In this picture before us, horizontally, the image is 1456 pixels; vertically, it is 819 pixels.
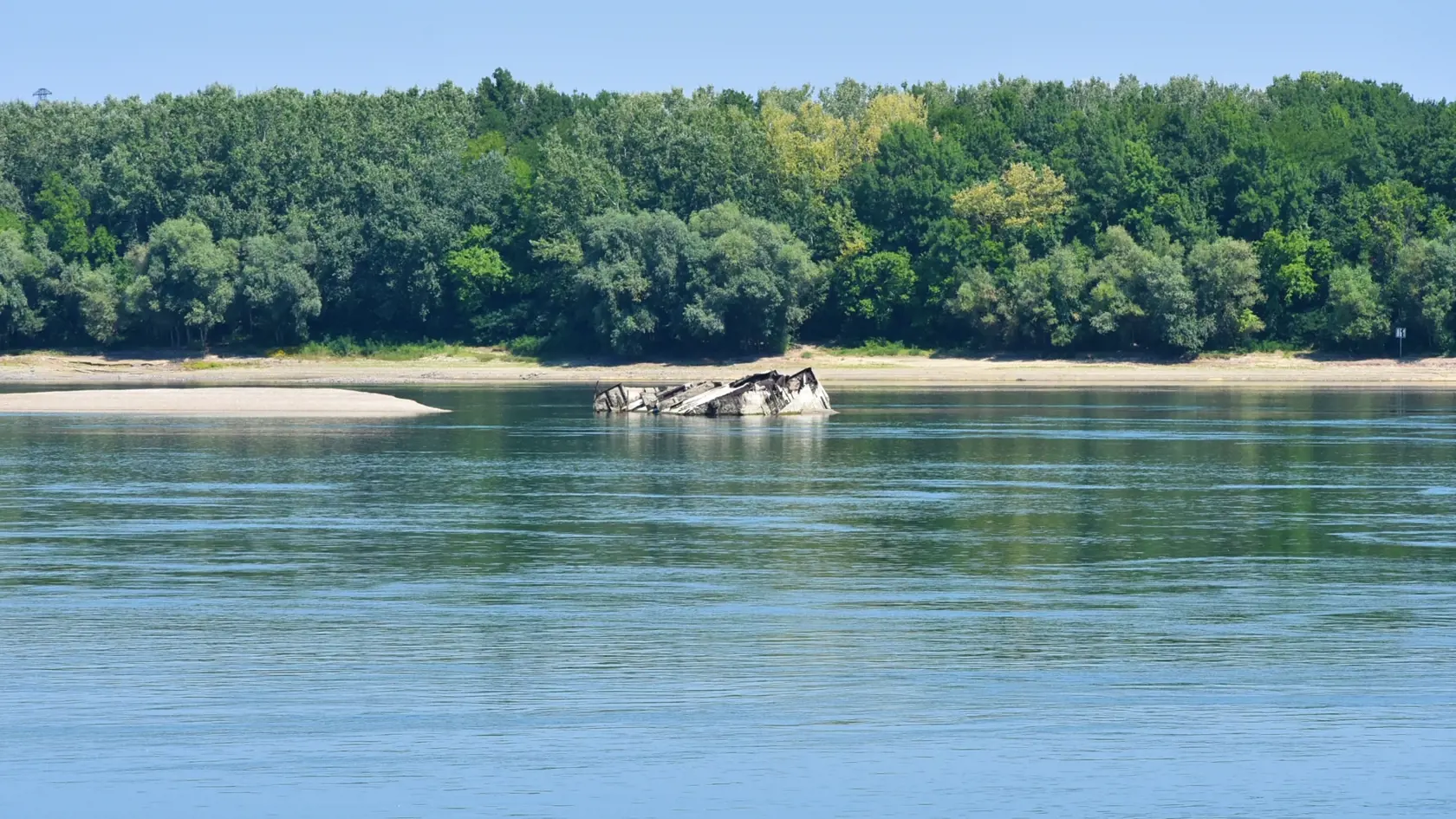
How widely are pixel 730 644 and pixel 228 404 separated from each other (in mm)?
64441

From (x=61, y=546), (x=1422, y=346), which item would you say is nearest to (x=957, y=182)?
(x=1422, y=346)

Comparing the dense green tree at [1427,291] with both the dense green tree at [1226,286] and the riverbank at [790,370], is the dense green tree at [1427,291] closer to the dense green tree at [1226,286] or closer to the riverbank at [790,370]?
the riverbank at [790,370]

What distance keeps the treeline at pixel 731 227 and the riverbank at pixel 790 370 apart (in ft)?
5.27

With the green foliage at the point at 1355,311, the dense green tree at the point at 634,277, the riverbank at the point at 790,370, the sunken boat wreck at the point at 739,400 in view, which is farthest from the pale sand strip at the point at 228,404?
the green foliage at the point at 1355,311

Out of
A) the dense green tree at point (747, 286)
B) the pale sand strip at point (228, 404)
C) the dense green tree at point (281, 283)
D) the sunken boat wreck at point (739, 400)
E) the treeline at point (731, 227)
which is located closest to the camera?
the pale sand strip at point (228, 404)

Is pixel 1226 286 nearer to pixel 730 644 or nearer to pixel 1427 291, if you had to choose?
pixel 1427 291

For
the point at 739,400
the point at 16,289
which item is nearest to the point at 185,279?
the point at 16,289

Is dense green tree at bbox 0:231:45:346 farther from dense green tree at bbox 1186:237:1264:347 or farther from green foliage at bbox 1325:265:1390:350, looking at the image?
green foliage at bbox 1325:265:1390:350

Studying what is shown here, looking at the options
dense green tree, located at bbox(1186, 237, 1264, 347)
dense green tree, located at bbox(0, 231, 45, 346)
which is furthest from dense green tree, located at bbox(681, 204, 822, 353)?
dense green tree, located at bbox(0, 231, 45, 346)

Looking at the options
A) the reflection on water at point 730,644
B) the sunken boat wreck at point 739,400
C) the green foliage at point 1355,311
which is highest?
the green foliage at point 1355,311

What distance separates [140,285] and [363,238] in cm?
1462

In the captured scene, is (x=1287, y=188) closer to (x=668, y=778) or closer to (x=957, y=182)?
(x=957, y=182)

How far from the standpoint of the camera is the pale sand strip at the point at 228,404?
78.9m

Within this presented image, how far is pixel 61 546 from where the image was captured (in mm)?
31891
